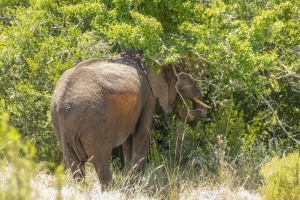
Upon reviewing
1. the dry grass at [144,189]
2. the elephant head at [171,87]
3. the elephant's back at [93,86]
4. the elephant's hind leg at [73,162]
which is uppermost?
the elephant's back at [93,86]

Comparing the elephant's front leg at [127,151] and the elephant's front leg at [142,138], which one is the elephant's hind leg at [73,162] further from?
the elephant's front leg at [127,151]

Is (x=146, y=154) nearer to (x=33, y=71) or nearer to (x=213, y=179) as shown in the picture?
(x=213, y=179)

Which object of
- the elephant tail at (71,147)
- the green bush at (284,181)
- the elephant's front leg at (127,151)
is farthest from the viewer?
the elephant's front leg at (127,151)

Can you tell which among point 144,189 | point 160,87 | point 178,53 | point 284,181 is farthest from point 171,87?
point 284,181

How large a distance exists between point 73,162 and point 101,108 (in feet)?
2.67

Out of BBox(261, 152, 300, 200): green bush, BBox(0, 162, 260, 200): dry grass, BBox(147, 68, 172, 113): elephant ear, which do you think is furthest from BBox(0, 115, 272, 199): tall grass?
BBox(261, 152, 300, 200): green bush

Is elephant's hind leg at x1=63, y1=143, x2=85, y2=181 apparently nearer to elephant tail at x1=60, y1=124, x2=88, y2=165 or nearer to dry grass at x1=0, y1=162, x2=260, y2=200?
elephant tail at x1=60, y1=124, x2=88, y2=165

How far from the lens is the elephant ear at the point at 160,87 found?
9.04 meters

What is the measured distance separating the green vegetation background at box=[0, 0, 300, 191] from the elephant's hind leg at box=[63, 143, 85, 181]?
147 cm

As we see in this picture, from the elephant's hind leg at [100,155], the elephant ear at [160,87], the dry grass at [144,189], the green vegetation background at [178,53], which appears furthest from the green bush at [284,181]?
the elephant ear at [160,87]

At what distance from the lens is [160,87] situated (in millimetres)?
9219

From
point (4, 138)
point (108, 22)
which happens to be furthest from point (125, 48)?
point (4, 138)

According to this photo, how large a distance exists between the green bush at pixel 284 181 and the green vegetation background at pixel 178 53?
1.64 m

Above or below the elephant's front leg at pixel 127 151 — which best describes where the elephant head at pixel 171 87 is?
above
